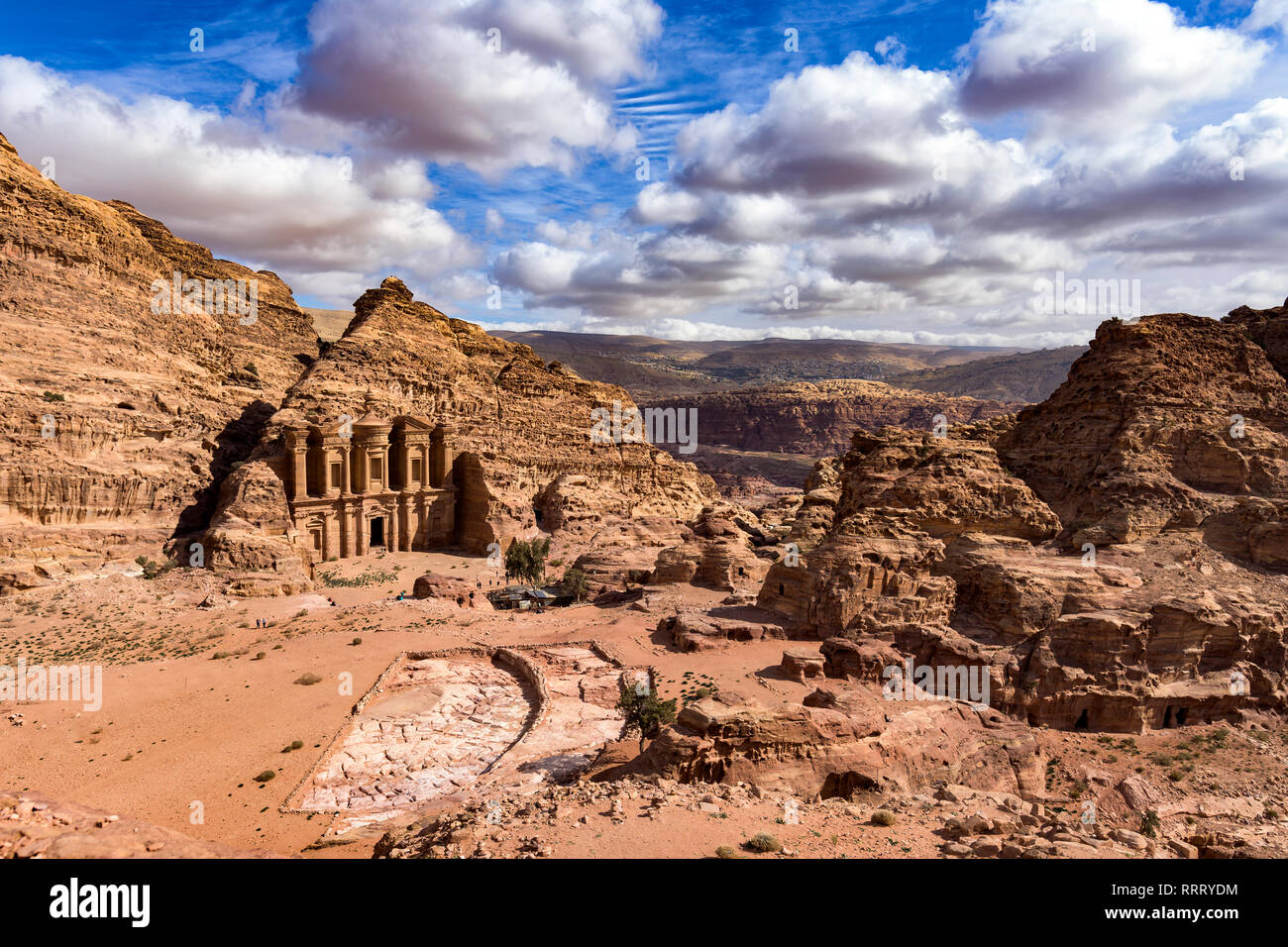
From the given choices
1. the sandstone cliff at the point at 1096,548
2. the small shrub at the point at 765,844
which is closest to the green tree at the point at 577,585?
the sandstone cliff at the point at 1096,548

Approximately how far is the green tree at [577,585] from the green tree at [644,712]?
1461 cm

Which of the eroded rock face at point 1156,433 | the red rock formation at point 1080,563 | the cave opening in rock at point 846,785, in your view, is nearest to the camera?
the cave opening in rock at point 846,785

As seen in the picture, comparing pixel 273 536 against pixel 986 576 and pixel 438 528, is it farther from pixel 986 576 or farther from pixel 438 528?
pixel 986 576

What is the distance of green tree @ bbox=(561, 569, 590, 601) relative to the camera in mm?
36578

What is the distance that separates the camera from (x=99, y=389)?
38938mm

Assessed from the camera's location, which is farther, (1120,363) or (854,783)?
(1120,363)

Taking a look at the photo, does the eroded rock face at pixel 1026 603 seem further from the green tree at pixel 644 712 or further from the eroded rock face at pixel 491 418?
the eroded rock face at pixel 491 418

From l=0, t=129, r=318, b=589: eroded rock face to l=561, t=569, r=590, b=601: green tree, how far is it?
893 inches

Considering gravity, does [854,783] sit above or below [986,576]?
below

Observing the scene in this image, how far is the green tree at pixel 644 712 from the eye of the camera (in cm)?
1864

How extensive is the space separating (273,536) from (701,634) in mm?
25819

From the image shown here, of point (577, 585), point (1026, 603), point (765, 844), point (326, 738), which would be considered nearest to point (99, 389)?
point (577, 585)
